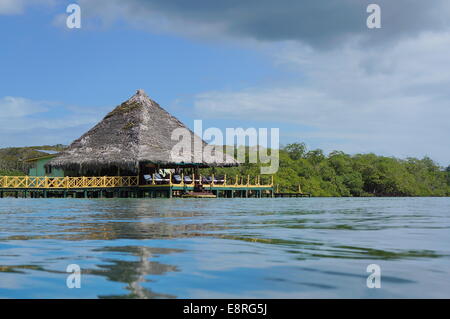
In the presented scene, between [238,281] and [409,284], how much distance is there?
39.8 inches

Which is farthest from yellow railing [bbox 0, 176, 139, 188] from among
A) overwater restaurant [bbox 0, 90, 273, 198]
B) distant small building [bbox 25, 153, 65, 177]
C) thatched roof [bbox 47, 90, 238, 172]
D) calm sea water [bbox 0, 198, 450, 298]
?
calm sea water [bbox 0, 198, 450, 298]

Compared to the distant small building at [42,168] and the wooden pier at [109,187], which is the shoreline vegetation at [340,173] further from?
the wooden pier at [109,187]

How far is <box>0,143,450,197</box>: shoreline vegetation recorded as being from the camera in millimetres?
44094

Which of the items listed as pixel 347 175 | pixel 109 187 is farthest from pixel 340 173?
pixel 109 187

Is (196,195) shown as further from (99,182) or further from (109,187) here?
(99,182)

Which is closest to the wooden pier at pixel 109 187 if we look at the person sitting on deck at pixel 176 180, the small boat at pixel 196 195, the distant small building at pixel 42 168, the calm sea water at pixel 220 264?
the person sitting on deck at pixel 176 180

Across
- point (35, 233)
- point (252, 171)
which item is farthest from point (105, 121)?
point (35, 233)

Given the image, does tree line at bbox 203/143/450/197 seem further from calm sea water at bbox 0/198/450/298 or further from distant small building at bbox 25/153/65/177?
calm sea water at bbox 0/198/450/298

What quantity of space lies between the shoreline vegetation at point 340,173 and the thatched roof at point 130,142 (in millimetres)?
10057

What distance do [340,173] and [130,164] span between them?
27652mm

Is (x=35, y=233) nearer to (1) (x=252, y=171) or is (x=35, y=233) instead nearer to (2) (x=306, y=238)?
(2) (x=306, y=238)

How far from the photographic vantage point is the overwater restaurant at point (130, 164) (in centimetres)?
2695

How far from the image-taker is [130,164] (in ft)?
87.6

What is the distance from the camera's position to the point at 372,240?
556 centimetres
